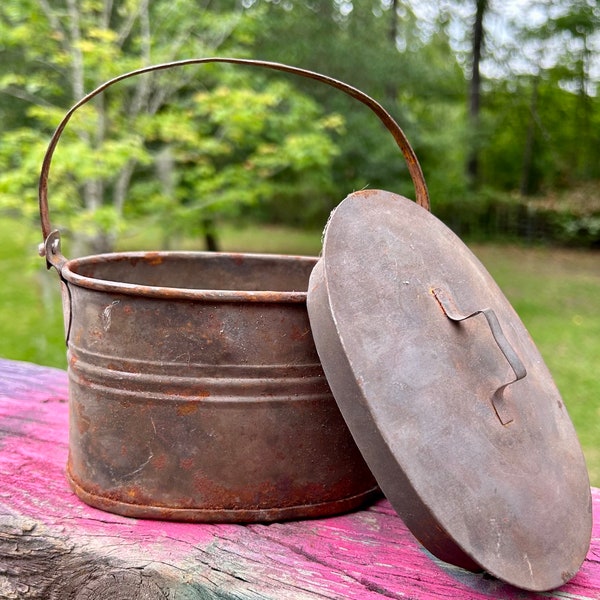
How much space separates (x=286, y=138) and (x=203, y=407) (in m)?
5.59

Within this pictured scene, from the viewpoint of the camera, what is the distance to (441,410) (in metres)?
1.56

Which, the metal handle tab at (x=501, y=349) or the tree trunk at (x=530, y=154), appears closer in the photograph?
the metal handle tab at (x=501, y=349)

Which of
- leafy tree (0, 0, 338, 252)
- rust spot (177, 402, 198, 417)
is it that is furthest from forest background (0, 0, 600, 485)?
rust spot (177, 402, 198, 417)

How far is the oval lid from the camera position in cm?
150

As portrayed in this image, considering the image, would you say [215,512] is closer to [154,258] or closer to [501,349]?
[501,349]

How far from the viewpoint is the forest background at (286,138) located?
19.7ft

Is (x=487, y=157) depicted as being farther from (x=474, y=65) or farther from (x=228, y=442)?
(x=228, y=442)

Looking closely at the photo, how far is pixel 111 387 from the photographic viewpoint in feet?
6.24

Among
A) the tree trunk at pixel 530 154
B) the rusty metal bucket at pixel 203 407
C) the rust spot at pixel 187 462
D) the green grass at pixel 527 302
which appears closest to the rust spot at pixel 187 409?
the rusty metal bucket at pixel 203 407

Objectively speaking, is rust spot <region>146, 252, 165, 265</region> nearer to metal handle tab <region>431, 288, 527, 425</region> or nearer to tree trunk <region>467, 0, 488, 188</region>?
metal handle tab <region>431, 288, 527, 425</region>

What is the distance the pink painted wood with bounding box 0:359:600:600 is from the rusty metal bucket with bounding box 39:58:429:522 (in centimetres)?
7

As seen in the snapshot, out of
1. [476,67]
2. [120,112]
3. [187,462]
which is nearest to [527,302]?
[120,112]

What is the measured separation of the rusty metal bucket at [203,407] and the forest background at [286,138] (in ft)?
1.70

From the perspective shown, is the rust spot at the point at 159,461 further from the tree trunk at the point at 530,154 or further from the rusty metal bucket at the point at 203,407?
the tree trunk at the point at 530,154
